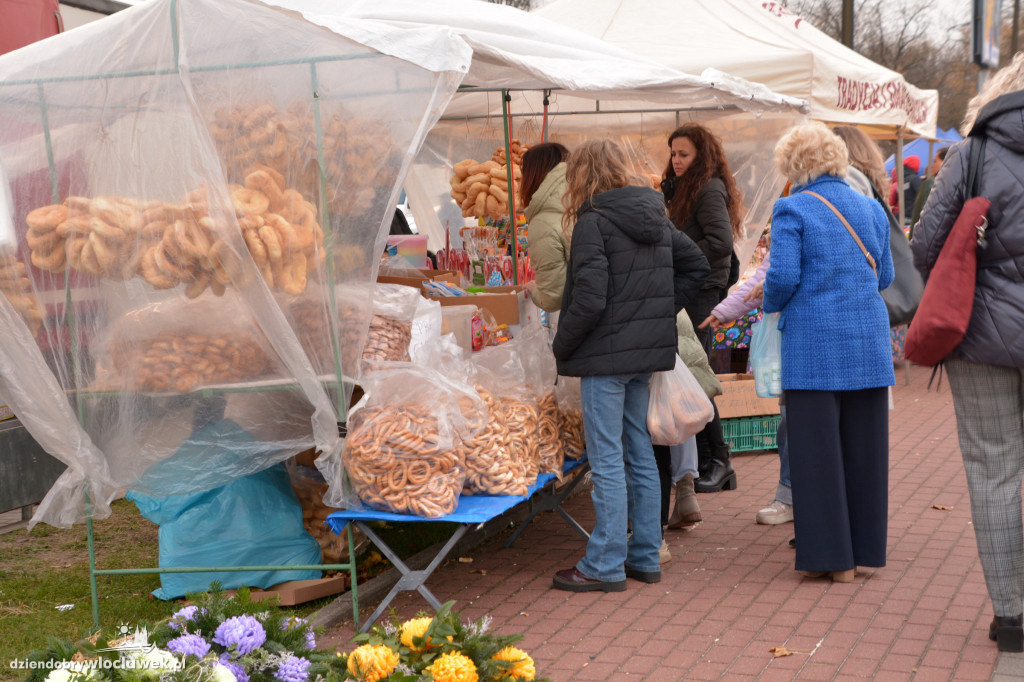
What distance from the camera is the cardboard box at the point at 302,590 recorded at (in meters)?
4.23

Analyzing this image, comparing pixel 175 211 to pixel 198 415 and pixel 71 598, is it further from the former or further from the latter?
pixel 71 598

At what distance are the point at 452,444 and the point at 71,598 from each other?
2080mm

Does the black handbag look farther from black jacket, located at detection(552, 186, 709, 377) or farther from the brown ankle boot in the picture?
the brown ankle boot

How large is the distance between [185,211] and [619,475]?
203 cm

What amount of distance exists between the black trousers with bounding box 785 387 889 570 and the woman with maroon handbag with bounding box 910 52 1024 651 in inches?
29.9

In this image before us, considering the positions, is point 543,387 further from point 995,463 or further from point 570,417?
point 995,463

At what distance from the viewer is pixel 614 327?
422 centimetres

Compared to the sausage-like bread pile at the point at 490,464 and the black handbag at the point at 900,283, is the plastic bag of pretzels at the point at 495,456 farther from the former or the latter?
the black handbag at the point at 900,283

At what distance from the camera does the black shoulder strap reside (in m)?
3.41

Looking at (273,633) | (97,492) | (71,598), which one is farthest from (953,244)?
(71,598)

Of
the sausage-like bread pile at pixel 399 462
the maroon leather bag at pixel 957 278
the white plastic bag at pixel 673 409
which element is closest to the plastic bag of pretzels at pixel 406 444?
the sausage-like bread pile at pixel 399 462

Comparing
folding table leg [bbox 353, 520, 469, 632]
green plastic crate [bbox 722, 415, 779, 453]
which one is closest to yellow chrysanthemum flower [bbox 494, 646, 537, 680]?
folding table leg [bbox 353, 520, 469, 632]

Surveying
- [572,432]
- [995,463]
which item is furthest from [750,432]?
[995,463]

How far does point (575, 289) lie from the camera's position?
4.18m
